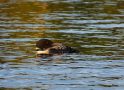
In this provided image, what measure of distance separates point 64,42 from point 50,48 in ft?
4.76

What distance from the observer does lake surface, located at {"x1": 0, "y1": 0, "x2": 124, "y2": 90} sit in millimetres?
16547

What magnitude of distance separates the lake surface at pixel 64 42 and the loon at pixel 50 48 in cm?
A: 25

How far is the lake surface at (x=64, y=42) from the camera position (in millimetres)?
16547

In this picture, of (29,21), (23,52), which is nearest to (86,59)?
(23,52)

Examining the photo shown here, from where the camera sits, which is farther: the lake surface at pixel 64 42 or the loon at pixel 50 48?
the loon at pixel 50 48

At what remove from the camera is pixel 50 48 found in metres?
22.0

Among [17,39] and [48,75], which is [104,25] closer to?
[17,39]

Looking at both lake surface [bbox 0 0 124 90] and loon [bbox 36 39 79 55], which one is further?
loon [bbox 36 39 79 55]

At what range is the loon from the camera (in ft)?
70.6

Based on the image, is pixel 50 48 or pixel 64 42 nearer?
pixel 50 48

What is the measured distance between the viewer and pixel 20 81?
16516 mm

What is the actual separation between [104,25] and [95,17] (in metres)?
2.66

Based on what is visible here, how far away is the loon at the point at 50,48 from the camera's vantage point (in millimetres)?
21522

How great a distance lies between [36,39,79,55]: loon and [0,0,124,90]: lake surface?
25cm
